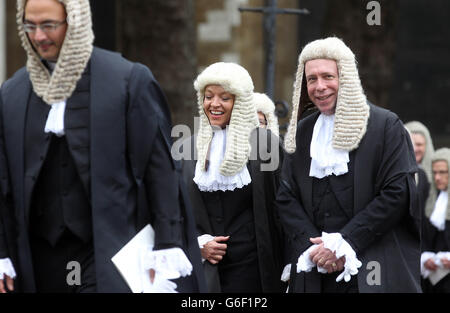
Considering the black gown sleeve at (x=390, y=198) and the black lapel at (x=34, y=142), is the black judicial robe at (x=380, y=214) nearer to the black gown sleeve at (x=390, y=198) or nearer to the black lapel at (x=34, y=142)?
the black gown sleeve at (x=390, y=198)

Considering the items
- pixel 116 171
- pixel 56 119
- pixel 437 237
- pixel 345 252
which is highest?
pixel 56 119

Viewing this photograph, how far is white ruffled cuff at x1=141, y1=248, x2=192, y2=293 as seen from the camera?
4.63 meters

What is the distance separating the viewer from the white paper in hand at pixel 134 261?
4625 mm

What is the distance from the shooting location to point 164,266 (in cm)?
464

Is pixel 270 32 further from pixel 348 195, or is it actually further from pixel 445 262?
pixel 348 195

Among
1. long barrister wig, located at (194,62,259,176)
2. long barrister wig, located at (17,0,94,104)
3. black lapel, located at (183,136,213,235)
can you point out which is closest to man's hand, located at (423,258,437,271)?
long barrister wig, located at (194,62,259,176)

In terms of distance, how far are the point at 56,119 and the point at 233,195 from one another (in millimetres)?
1906

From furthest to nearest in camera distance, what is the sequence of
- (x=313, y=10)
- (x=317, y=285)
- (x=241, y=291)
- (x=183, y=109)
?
1. (x=313, y=10)
2. (x=183, y=109)
3. (x=241, y=291)
4. (x=317, y=285)

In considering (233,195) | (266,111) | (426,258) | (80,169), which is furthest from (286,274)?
(426,258)

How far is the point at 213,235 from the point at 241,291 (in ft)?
1.26

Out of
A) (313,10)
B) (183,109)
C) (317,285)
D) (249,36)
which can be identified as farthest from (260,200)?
(313,10)

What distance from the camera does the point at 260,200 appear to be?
20.9 feet

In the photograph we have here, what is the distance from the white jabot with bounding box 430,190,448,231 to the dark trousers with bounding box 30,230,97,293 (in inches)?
184
